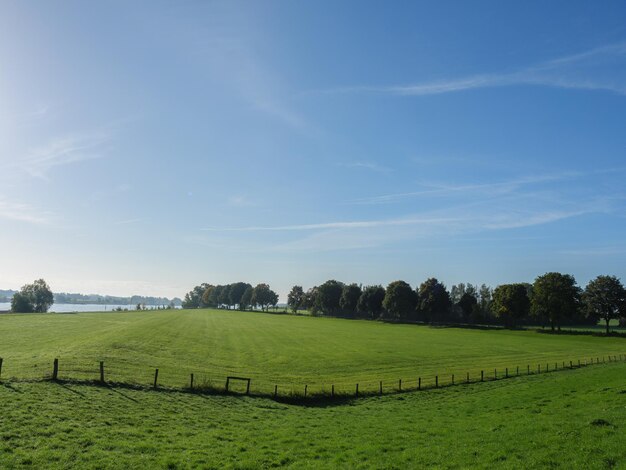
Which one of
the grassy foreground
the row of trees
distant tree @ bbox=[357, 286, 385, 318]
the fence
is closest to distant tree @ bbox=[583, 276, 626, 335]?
the row of trees

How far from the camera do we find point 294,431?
75.9 feet

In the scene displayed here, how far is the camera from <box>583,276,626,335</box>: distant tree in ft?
406

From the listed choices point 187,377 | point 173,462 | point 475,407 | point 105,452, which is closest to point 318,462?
point 173,462

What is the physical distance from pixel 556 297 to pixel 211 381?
4715 inches

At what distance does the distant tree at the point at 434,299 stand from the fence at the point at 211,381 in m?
120

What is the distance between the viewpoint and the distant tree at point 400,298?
17588 centimetres

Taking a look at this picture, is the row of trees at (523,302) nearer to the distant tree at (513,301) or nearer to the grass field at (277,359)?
the distant tree at (513,301)

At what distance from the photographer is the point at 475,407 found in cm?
3156

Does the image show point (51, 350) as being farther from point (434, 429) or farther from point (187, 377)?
point (434, 429)

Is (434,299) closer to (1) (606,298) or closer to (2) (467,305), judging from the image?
(2) (467,305)

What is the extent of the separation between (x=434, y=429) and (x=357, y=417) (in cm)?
675

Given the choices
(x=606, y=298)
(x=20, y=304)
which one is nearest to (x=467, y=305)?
(x=606, y=298)

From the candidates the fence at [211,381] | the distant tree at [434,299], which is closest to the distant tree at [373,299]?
the distant tree at [434,299]

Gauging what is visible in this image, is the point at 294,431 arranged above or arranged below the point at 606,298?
below
